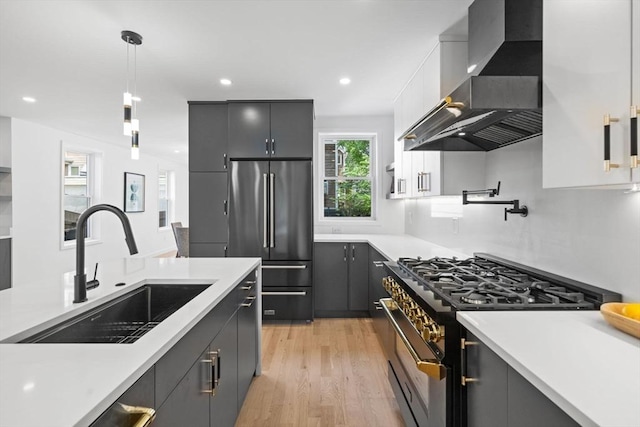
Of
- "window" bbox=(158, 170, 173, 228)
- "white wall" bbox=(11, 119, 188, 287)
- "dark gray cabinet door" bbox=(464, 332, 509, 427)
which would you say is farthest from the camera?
"window" bbox=(158, 170, 173, 228)

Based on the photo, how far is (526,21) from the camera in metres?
1.70

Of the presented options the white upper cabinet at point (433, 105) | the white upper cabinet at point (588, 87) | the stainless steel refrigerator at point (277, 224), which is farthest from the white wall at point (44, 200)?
the white upper cabinet at point (588, 87)

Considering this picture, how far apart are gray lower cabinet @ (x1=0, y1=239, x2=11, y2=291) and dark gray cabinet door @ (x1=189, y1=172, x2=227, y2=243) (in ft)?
9.00

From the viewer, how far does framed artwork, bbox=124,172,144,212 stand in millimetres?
7395

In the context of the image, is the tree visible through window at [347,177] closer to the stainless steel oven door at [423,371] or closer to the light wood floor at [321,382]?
the light wood floor at [321,382]

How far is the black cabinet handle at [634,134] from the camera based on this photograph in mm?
901

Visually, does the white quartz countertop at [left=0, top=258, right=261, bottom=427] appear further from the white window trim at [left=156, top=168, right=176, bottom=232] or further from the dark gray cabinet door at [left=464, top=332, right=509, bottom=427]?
the white window trim at [left=156, top=168, right=176, bottom=232]

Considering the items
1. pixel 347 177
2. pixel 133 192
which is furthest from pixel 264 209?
pixel 133 192

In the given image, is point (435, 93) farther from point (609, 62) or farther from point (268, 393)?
point (268, 393)

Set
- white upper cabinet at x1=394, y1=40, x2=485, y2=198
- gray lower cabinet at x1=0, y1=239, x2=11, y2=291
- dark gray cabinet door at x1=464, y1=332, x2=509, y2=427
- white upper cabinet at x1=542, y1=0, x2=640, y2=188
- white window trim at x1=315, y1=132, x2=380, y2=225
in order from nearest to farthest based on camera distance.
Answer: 1. white upper cabinet at x1=542, y1=0, x2=640, y2=188
2. dark gray cabinet door at x1=464, y1=332, x2=509, y2=427
3. white upper cabinet at x1=394, y1=40, x2=485, y2=198
4. gray lower cabinet at x1=0, y1=239, x2=11, y2=291
5. white window trim at x1=315, y1=132, x2=380, y2=225

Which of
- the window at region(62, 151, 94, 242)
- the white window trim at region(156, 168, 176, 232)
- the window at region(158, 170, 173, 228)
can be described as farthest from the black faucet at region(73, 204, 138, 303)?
the white window trim at region(156, 168, 176, 232)

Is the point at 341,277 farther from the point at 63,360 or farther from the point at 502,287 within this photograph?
the point at 63,360

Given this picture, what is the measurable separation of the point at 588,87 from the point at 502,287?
2.89 ft

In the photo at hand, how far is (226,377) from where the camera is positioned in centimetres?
175
